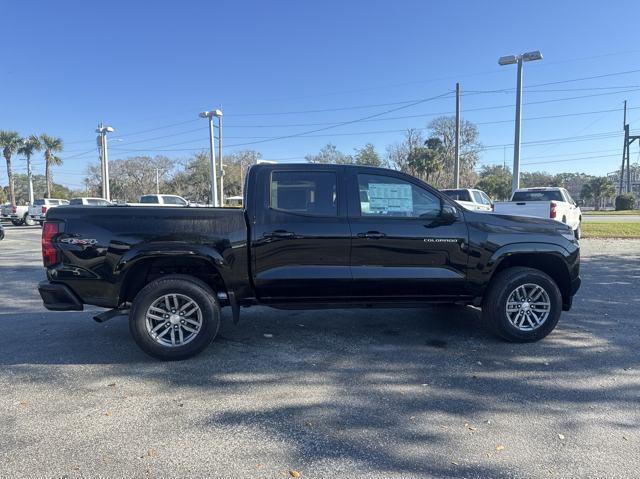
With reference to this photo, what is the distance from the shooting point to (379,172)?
4848 millimetres

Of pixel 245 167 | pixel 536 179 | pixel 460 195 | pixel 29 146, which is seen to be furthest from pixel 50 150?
pixel 536 179

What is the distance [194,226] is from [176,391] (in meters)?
1.51

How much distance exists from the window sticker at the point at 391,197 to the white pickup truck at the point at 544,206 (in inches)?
254

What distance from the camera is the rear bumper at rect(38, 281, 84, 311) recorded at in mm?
4434

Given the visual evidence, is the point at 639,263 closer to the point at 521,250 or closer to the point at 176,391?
the point at 521,250

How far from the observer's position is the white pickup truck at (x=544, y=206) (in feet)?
42.6

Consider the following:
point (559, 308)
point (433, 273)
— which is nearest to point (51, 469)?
point (433, 273)

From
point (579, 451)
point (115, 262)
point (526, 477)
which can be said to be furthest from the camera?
point (115, 262)

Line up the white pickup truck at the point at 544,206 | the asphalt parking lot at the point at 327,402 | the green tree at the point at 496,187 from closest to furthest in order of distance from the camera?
the asphalt parking lot at the point at 327,402
the white pickup truck at the point at 544,206
the green tree at the point at 496,187

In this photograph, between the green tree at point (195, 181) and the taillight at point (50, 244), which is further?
the green tree at point (195, 181)

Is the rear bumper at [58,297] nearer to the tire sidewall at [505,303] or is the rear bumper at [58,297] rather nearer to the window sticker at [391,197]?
the window sticker at [391,197]

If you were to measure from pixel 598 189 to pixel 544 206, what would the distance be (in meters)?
57.1

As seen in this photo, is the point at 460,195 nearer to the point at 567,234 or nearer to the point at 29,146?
the point at 567,234

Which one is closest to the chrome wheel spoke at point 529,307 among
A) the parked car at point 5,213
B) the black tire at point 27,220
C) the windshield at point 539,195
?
the windshield at point 539,195
